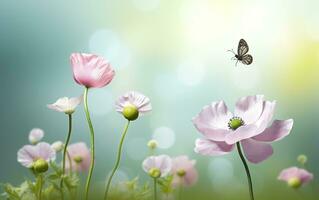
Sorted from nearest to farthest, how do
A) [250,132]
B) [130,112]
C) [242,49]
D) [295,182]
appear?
[250,132] → [130,112] → [242,49] → [295,182]

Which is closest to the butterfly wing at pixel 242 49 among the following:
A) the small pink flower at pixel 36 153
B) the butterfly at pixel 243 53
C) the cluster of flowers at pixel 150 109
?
the butterfly at pixel 243 53

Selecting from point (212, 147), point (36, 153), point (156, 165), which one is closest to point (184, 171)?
point (156, 165)

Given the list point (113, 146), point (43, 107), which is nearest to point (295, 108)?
point (113, 146)

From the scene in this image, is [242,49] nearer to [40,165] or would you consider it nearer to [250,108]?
[250,108]

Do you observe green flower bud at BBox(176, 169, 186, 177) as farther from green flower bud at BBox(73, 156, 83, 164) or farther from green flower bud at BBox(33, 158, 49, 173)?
green flower bud at BBox(33, 158, 49, 173)

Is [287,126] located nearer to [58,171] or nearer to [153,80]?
[58,171]

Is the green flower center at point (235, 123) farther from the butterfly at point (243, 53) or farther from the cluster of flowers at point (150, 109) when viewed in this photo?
the butterfly at point (243, 53)
